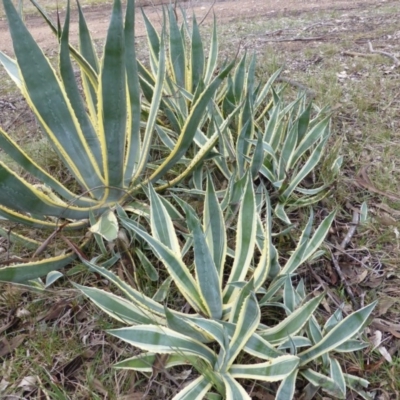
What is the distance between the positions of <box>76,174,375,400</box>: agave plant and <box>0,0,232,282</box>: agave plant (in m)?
0.27

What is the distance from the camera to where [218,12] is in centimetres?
629

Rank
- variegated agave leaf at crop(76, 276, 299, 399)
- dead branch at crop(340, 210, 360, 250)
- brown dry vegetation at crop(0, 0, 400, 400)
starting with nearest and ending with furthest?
variegated agave leaf at crop(76, 276, 299, 399), brown dry vegetation at crop(0, 0, 400, 400), dead branch at crop(340, 210, 360, 250)

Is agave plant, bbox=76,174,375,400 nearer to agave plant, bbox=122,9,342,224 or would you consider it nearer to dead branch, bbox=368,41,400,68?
agave plant, bbox=122,9,342,224

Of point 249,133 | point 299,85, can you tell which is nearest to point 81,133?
point 249,133

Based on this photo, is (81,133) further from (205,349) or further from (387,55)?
(387,55)

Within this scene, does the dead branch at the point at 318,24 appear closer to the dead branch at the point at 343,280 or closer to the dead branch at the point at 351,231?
the dead branch at the point at 351,231

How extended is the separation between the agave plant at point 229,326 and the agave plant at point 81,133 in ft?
0.90

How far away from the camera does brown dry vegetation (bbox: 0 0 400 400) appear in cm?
122

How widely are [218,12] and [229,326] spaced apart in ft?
19.8

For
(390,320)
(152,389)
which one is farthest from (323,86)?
(152,389)

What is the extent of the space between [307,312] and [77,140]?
2.91 feet

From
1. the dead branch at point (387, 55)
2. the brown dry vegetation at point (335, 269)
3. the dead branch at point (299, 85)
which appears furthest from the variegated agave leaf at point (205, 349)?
the dead branch at point (387, 55)

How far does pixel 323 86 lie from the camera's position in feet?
8.38

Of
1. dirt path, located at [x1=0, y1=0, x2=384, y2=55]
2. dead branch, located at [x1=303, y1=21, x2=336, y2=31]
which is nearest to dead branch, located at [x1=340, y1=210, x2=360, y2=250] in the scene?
dead branch, located at [x1=303, y1=21, x2=336, y2=31]
